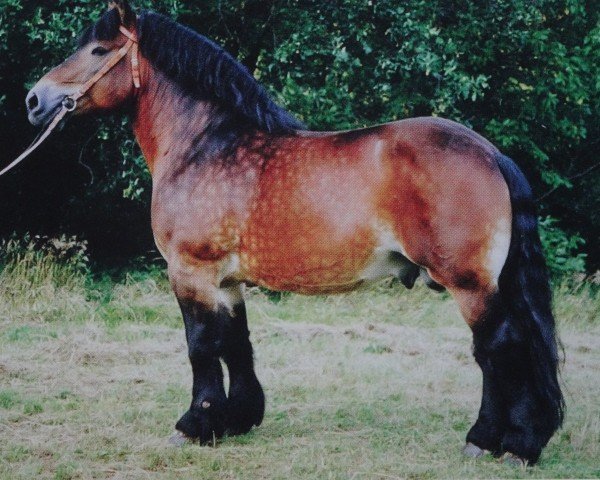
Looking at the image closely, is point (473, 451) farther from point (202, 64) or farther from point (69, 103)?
point (69, 103)

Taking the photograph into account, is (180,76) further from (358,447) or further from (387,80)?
(387,80)

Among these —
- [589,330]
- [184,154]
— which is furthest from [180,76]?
[589,330]

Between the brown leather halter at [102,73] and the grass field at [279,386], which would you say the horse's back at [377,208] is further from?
the brown leather halter at [102,73]

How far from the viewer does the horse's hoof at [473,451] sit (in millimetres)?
3943

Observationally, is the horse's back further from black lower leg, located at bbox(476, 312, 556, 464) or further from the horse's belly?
black lower leg, located at bbox(476, 312, 556, 464)

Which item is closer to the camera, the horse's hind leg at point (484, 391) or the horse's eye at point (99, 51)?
the horse's hind leg at point (484, 391)

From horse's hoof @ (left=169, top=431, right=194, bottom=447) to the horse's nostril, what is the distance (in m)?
2.01

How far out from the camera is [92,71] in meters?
4.50

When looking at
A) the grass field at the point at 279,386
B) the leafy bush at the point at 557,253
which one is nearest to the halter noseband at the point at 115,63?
the grass field at the point at 279,386

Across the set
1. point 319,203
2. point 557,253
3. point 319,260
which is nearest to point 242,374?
point 319,260

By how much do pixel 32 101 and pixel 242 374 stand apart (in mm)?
1984

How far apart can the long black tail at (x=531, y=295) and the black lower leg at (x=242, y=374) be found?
157 cm

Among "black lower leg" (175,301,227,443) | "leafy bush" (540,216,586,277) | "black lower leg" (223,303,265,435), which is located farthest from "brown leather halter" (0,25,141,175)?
"leafy bush" (540,216,586,277)

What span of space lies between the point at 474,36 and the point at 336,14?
1763 mm
